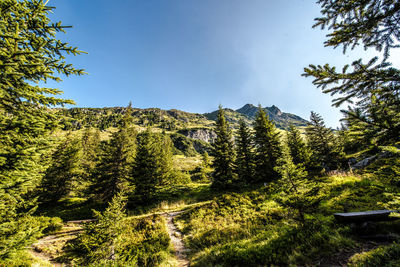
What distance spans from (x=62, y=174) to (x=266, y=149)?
112ft

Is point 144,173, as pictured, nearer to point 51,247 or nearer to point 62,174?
point 51,247

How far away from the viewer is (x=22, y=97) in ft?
15.0

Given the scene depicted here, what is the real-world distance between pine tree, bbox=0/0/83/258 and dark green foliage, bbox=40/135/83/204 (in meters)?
21.7

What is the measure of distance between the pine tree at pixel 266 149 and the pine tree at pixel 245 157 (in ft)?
3.05

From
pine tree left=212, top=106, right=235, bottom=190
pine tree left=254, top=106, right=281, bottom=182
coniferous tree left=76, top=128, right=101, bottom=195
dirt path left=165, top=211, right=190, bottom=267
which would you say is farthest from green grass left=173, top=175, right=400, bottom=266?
coniferous tree left=76, top=128, right=101, bottom=195

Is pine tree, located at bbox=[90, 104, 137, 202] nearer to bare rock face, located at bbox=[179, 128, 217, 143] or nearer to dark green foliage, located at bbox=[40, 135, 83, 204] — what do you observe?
dark green foliage, located at bbox=[40, 135, 83, 204]

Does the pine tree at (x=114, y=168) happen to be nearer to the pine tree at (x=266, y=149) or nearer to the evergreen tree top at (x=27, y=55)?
the evergreen tree top at (x=27, y=55)

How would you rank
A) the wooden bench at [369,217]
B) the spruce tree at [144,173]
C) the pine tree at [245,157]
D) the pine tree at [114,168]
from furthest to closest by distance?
the pine tree at [245,157]
the spruce tree at [144,173]
the pine tree at [114,168]
the wooden bench at [369,217]

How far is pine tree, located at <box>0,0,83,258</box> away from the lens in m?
3.98

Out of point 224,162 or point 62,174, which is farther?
point 62,174

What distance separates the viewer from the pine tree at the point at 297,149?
2178 cm

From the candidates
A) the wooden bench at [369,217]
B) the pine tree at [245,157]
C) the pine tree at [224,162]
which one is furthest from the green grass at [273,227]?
the pine tree at [245,157]

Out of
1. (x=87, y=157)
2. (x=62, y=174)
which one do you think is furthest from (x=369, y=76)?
(x=87, y=157)

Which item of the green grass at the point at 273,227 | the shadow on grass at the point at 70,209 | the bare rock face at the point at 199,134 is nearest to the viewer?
the green grass at the point at 273,227
